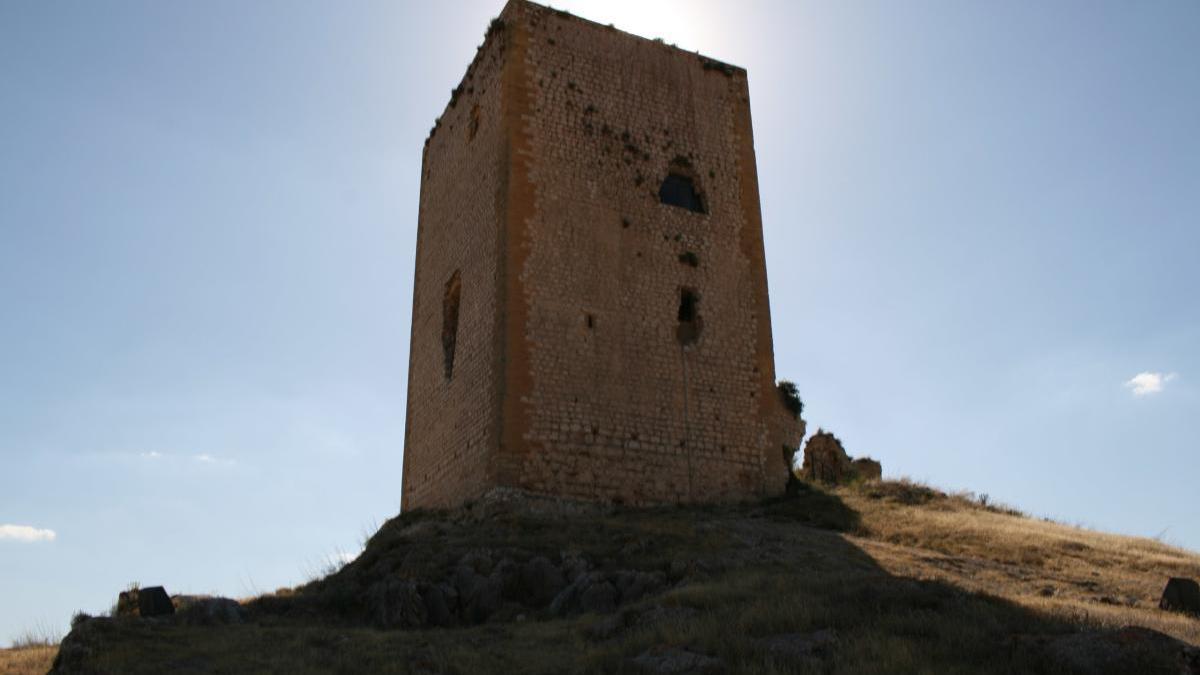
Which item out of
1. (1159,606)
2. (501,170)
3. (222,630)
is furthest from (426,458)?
(1159,606)

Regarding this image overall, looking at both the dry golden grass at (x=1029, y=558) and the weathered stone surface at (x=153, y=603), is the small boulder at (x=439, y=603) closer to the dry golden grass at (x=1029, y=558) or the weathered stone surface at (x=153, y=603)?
the weathered stone surface at (x=153, y=603)

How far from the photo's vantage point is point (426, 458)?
677 inches

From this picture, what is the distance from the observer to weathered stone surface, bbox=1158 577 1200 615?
1036 centimetres

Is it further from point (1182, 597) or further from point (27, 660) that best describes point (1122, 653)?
point (27, 660)

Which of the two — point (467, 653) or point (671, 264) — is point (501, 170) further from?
point (467, 653)

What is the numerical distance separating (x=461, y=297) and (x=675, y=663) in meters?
10.5

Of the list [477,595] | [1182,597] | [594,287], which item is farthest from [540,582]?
[1182,597]

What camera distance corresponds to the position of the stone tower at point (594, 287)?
15.0m

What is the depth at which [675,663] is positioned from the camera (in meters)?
7.21

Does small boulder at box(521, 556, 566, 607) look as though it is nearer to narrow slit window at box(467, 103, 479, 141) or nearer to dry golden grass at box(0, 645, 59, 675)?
dry golden grass at box(0, 645, 59, 675)

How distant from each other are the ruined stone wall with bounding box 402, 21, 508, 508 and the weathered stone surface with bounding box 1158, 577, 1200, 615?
8177 millimetres

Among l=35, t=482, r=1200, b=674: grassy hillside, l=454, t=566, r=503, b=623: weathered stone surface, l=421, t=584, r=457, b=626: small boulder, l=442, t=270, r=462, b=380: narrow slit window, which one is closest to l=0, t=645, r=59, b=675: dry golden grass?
l=35, t=482, r=1200, b=674: grassy hillside

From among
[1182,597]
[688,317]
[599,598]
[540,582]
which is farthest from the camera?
[688,317]

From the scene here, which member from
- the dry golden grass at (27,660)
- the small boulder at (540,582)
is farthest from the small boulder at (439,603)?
the dry golden grass at (27,660)
